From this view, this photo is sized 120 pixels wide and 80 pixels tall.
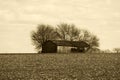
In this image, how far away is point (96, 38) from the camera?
114875 millimetres

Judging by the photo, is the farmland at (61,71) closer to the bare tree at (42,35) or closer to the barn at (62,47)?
the barn at (62,47)

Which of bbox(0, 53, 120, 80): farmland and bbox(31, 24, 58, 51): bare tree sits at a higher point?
bbox(31, 24, 58, 51): bare tree

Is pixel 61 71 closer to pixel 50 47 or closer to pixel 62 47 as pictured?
pixel 62 47

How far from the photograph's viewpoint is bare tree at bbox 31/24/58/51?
357 feet

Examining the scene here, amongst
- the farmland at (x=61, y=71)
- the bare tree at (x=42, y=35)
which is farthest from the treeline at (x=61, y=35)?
the farmland at (x=61, y=71)

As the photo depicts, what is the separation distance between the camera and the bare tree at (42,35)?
357 feet

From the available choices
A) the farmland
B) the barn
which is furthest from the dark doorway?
the farmland

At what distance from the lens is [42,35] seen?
112 meters

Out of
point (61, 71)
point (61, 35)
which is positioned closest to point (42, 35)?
point (61, 35)

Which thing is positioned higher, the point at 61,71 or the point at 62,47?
the point at 62,47

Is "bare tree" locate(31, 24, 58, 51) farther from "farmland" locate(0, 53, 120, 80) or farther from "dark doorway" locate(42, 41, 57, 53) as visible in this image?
"farmland" locate(0, 53, 120, 80)

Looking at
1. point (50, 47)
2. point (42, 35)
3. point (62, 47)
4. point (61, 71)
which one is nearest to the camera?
point (61, 71)

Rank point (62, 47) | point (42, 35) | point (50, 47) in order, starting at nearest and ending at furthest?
point (62, 47) → point (50, 47) → point (42, 35)

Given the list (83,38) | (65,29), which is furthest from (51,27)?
(83,38)
